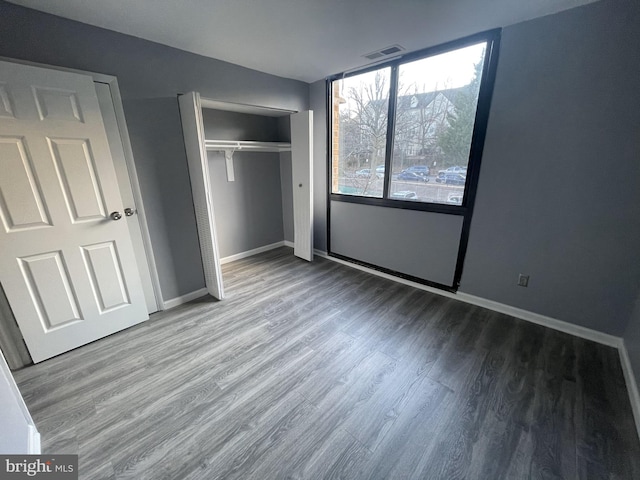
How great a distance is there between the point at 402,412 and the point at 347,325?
0.88 metres

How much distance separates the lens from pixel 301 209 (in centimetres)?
367

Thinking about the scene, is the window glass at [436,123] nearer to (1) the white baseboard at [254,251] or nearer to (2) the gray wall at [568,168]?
(2) the gray wall at [568,168]

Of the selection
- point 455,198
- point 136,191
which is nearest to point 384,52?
point 455,198

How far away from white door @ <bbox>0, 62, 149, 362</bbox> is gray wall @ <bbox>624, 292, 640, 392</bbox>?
12.5 feet

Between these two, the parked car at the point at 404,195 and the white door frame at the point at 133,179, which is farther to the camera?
the parked car at the point at 404,195

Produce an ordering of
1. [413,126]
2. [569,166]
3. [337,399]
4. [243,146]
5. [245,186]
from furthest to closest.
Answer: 1. [245,186]
2. [243,146]
3. [413,126]
4. [569,166]
5. [337,399]

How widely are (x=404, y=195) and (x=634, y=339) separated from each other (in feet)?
6.72

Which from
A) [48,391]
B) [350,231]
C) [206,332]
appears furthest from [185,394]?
[350,231]

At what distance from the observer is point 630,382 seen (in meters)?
1.66

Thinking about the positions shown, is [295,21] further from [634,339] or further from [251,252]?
[634,339]

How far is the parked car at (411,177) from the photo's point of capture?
9.02 ft

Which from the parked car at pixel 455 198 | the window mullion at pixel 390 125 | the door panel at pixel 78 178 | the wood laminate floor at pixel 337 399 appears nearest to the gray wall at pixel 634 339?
the wood laminate floor at pixel 337 399

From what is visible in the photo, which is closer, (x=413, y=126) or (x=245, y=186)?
(x=413, y=126)

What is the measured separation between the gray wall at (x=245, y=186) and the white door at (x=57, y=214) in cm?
148
